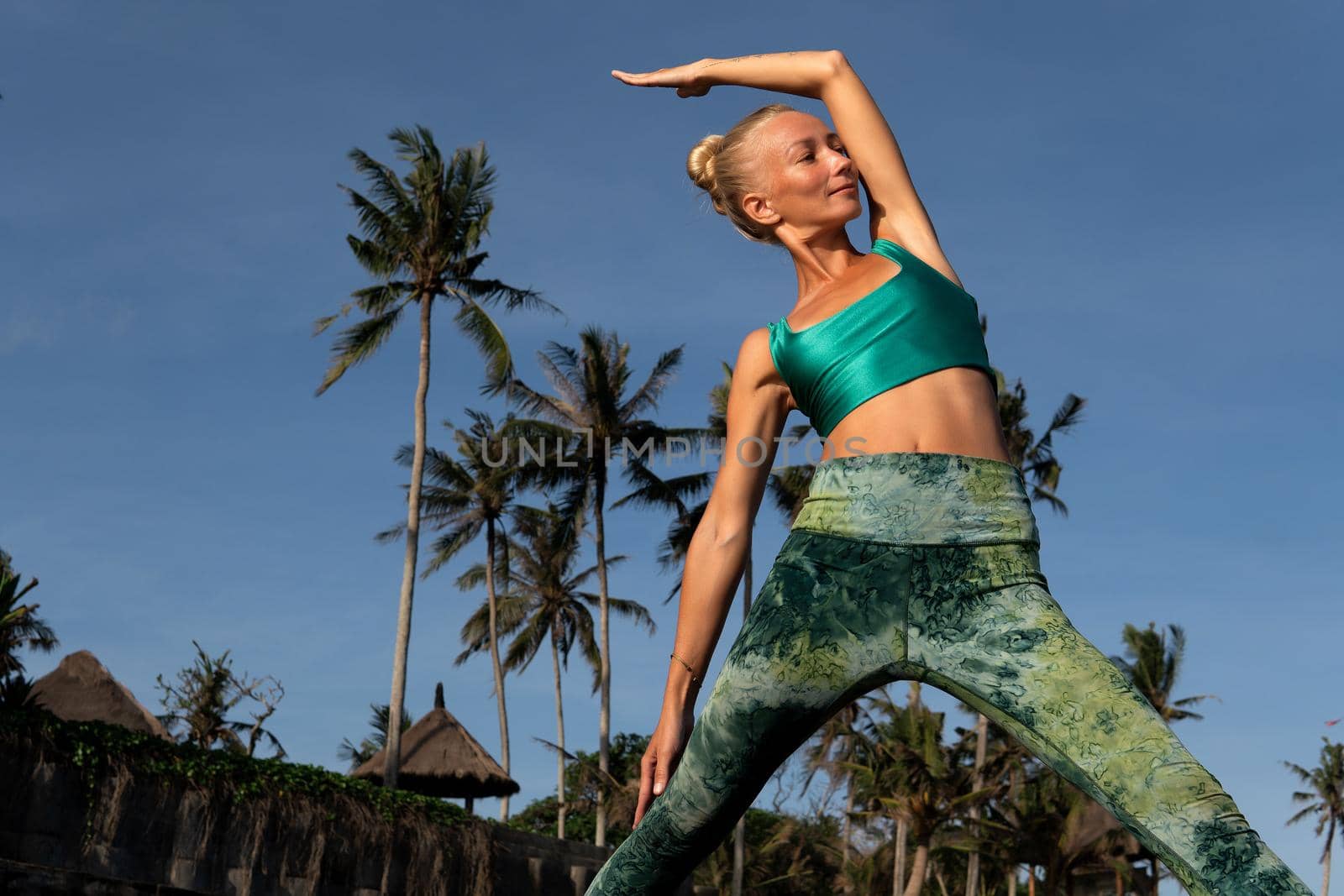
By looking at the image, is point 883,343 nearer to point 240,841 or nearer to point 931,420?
point 931,420

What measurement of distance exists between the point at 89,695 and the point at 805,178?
22.6 meters

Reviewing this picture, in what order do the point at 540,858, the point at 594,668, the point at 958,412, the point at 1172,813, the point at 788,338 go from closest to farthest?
the point at 1172,813
the point at 958,412
the point at 788,338
the point at 540,858
the point at 594,668

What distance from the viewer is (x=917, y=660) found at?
2.35 meters

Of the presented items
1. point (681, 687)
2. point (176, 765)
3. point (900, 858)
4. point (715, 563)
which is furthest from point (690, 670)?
point (900, 858)

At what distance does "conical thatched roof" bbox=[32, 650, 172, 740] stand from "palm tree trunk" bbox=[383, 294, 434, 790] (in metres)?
4.23

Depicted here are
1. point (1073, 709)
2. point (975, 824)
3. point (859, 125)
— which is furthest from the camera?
point (975, 824)

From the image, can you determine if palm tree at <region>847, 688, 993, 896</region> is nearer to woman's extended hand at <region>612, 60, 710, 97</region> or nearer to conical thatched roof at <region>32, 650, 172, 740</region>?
conical thatched roof at <region>32, 650, 172, 740</region>

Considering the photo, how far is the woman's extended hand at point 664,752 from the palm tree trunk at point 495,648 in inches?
1553

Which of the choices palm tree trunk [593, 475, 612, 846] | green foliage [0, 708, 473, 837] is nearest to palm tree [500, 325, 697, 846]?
palm tree trunk [593, 475, 612, 846]

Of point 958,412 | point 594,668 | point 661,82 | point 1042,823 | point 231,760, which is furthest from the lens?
point 594,668

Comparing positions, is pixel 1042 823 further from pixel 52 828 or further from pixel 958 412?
pixel 958 412

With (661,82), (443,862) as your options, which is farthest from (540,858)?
(661,82)

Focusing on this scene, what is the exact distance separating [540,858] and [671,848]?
69.9 feet

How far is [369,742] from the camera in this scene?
173 ft
